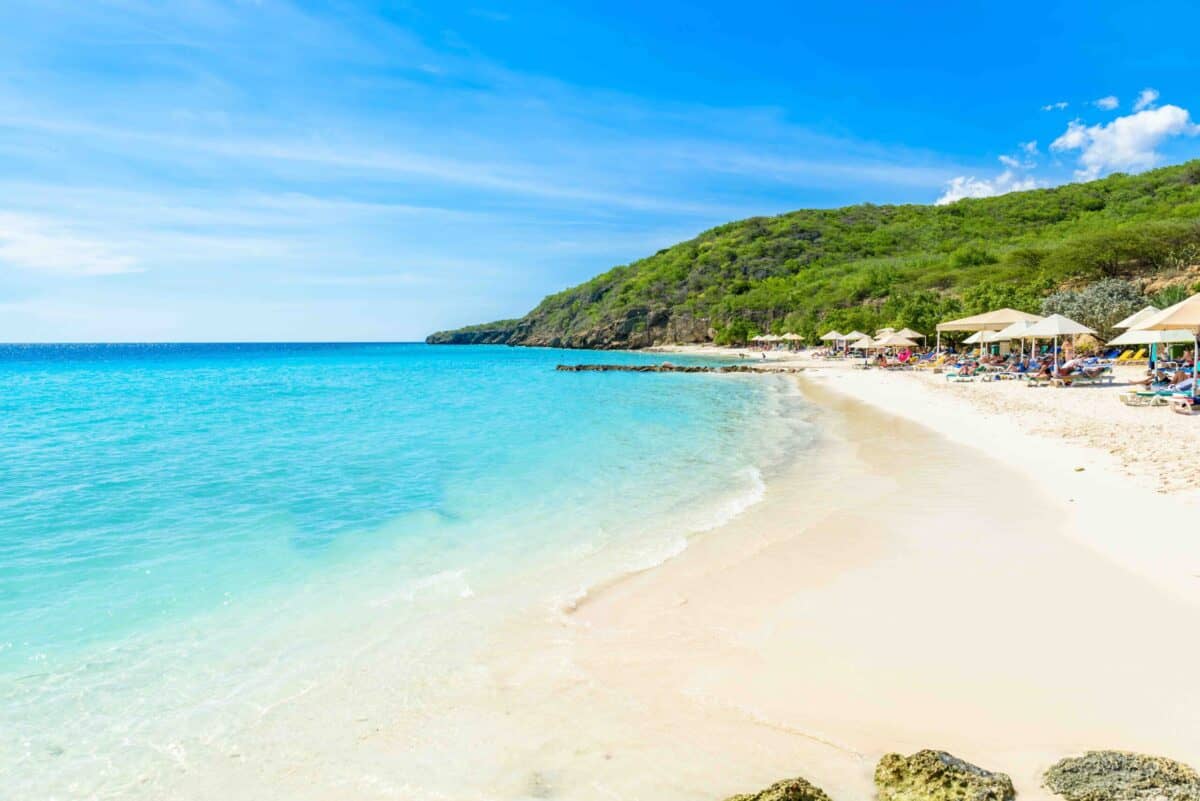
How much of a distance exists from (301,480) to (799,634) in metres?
9.49

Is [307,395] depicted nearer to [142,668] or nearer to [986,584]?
[142,668]

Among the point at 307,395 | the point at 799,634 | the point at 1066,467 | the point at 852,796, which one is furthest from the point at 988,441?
the point at 307,395

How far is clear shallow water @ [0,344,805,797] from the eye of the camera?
172 inches

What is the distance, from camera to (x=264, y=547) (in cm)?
788

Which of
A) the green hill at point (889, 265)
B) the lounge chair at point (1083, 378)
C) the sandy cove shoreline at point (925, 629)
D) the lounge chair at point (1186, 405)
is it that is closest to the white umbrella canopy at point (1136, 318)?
the lounge chair at point (1083, 378)

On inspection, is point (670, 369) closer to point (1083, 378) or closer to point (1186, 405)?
point (1083, 378)

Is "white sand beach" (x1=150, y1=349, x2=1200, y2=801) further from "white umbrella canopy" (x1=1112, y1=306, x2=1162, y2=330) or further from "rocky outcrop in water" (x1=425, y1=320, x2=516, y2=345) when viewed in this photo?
"rocky outcrop in water" (x1=425, y1=320, x2=516, y2=345)

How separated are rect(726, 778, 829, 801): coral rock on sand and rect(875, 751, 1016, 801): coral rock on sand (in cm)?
41

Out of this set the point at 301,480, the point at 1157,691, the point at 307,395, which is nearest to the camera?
the point at 1157,691

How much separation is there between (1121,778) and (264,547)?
26.3ft

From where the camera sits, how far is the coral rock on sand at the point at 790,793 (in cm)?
293

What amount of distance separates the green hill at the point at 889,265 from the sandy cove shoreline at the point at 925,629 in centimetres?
3745

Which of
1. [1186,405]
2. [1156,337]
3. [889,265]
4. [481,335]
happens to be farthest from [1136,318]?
[481,335]

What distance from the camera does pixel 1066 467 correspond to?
10016 millimetres
